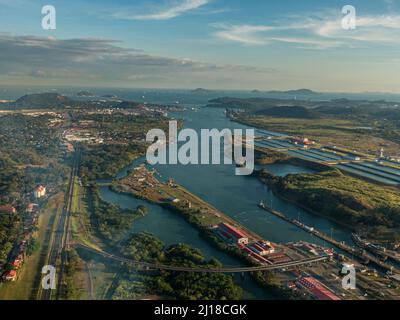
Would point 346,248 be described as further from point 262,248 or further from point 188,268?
point 188,268

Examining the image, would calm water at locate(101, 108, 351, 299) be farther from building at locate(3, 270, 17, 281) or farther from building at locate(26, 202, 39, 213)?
building at locate(3, 270, 17, 281)

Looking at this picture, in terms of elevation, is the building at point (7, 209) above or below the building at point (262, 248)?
above

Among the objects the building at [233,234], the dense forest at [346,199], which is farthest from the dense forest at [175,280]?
the dense forest at [346,199]

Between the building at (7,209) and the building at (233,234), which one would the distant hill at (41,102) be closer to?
the building at (7,209)

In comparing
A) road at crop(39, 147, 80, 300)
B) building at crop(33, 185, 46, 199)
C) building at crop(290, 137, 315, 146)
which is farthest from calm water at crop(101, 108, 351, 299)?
building at crop(290, 137, 315, 146)

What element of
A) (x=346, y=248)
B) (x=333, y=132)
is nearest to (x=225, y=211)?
(x=346, y=248)
